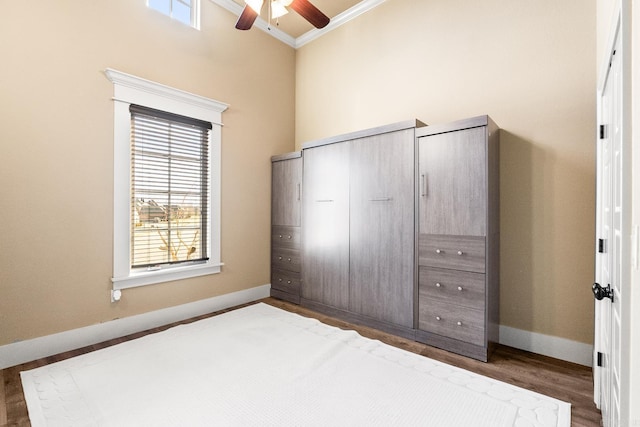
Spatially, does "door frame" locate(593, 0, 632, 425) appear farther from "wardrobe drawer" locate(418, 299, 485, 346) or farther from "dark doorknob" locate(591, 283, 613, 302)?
"wardrobe drawer" locate(418, 299, 485, 346)

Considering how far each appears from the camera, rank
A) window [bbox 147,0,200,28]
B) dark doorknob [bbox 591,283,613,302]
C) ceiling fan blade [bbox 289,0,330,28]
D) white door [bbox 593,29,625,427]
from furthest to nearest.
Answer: window [bbox 147,0,200,28] → ceiling fan blade [bbox 289,0,330,28] → dark doorknob [bbox 591,283,613,302] → white door [bbox 593,29,625,427]

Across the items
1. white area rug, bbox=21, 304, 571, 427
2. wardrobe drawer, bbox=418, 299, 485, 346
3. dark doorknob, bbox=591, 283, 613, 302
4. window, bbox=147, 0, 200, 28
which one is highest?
window, bbox=147, 0, 200, 28

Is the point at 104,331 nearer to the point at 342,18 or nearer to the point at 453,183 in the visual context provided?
the point at 453,183

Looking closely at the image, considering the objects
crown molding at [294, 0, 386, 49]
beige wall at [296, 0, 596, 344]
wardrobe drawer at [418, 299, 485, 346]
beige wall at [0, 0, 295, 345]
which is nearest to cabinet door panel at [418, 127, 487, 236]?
beige wall at [296, 0, 596, 344]

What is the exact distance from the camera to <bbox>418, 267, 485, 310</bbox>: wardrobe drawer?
235 centimetres

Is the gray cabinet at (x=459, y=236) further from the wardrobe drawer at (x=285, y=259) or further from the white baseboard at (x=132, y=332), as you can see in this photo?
the wardrobe drawer at (x=285, y=259)

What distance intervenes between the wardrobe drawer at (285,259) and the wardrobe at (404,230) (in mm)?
27

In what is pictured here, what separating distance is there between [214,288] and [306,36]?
3668 mm

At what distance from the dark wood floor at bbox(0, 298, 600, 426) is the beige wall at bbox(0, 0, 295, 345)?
318mm

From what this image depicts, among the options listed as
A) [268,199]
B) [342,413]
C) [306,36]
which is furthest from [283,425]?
[306,36]

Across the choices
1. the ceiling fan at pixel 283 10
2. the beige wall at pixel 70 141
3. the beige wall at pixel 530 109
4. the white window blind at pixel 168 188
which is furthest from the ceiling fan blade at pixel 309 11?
the white window blind at pixel 168 188

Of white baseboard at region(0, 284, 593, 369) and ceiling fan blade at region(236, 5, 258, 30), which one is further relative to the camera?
ceiling fan blade at region(236, 5, 258, 30)

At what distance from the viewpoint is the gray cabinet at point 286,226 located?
3766 millimetres

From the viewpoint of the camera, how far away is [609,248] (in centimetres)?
148
